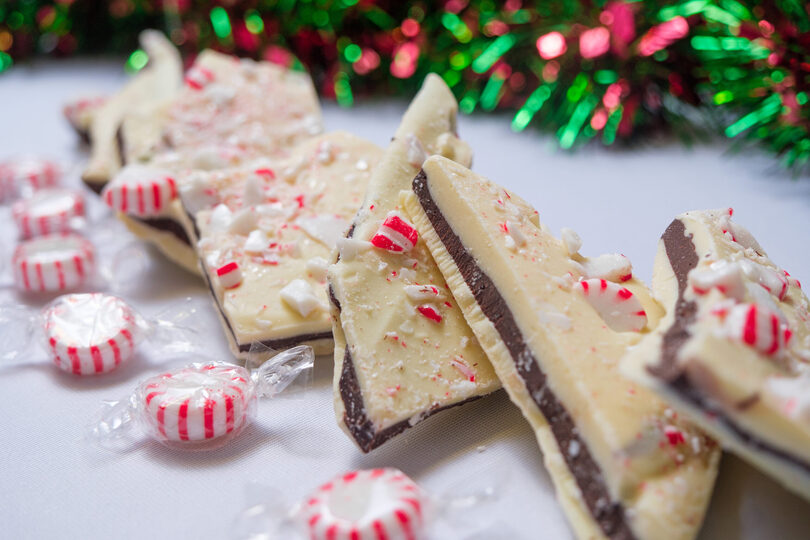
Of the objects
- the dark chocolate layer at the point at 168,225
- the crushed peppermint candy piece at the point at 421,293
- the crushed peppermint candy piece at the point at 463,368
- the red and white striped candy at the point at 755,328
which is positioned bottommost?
the dark chocolate layer at the point at 168,225

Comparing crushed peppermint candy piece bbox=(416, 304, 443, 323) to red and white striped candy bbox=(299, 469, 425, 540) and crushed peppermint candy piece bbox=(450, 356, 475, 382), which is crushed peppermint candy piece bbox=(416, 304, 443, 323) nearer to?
crushed peppermint candy piece bbox=(450, 356, 475, 382)

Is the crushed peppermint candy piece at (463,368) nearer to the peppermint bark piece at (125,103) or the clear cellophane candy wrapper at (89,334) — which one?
the clear cellophane candy wrapper at (89,334)

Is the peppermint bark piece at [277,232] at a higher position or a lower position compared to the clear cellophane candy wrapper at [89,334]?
higher

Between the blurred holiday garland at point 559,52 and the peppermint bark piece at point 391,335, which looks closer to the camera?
the peppermint bark piece at point 391,335

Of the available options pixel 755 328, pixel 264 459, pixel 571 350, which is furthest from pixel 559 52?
pixel 264 459

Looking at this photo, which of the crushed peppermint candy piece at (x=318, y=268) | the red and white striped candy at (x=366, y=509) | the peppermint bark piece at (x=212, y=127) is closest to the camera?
the red and white striped candy at (x=366, y=509)

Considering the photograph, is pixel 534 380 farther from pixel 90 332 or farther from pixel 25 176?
pixel 25 176

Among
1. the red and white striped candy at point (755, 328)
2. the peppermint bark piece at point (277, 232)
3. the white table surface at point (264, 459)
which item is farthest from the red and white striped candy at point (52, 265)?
the red and white striped candy at point (755, 328)

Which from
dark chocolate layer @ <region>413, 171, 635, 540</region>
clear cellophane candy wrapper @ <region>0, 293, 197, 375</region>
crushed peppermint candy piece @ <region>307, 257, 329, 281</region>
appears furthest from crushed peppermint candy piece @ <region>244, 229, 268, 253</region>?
dark chocolate layer @ <region>413, 171, 635, 540</region>
